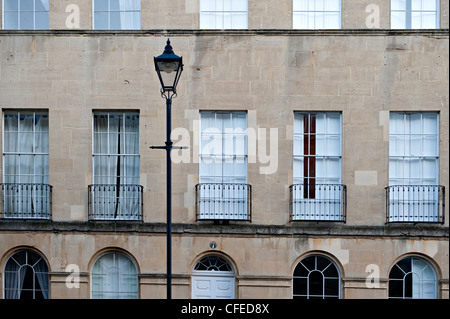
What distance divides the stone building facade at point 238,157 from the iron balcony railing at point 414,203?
36 millimetres

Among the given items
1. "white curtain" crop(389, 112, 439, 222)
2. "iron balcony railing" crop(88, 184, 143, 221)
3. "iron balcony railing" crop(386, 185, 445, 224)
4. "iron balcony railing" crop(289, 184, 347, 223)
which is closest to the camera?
"iron balcony railing" crop(386, 185, 445, 224)

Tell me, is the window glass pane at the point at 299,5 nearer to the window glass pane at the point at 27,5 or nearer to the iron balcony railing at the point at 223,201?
the iron balcony railing at the point at 223,201

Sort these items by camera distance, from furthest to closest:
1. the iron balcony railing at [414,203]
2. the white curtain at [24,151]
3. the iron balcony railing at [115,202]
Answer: the white curtain at [24,151] → the iron balcony railing at [115,202] → the iron balcony railing at [414,203]

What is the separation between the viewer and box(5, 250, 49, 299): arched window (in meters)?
18.9

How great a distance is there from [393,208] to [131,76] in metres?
7.50

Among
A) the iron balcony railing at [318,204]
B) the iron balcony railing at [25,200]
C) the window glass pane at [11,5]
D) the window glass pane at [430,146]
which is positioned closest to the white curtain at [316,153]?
the iron balcony railing at [318,204]

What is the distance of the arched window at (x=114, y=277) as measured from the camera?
61.7ft

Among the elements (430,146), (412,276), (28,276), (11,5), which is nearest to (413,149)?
(430,146)

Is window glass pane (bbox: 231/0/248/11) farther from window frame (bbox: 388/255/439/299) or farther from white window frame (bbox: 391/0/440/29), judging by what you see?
window frame (bbox: 388/255/439/299)

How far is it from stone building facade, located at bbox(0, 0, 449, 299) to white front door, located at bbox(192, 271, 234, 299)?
0.17ft

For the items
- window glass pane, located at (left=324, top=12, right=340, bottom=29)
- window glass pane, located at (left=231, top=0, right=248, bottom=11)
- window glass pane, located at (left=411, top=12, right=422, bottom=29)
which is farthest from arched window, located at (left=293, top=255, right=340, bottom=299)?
window glass pane, located at (left=231, top=0, right=248, bottom=11)

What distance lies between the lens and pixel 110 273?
61.8 feet

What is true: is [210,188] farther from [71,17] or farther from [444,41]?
[444,41]

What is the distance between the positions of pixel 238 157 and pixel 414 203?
4625 mm
